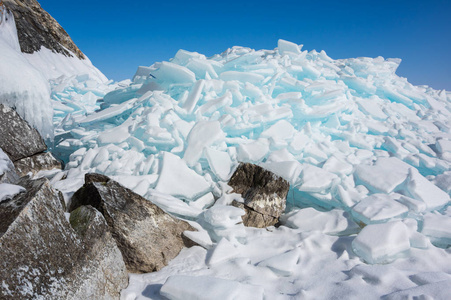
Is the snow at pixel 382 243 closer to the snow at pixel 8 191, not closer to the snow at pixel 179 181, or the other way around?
the snow at pixel 179 181

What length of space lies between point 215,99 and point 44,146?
250 cm

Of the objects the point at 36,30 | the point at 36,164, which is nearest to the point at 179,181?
the point at 36,164

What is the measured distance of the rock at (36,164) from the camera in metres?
3.41

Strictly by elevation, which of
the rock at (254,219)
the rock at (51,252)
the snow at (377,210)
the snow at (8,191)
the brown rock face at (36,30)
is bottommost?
the rock at (51,252)

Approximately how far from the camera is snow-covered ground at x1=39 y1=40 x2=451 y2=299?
6.84 feet

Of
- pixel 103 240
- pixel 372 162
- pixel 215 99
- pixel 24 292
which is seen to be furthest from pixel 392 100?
pixel 24 292

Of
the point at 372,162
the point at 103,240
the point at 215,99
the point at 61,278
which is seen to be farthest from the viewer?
the point at 215,99

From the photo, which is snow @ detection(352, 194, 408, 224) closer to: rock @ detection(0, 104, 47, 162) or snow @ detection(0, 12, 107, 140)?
rock @ detection(0, 104, 47, 162)

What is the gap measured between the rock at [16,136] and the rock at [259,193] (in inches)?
102

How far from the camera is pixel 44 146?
12.3ft

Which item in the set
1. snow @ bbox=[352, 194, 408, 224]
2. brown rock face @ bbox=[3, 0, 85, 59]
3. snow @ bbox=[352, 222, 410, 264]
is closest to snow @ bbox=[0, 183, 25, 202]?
snow @ bbox=[352, 222, 410, 264]

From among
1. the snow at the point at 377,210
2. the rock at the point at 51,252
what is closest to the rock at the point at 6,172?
the rock at the point at 51,252

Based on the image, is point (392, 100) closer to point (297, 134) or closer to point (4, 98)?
point (297, 134)

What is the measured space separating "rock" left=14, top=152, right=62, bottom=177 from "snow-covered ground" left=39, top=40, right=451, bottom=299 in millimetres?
199
